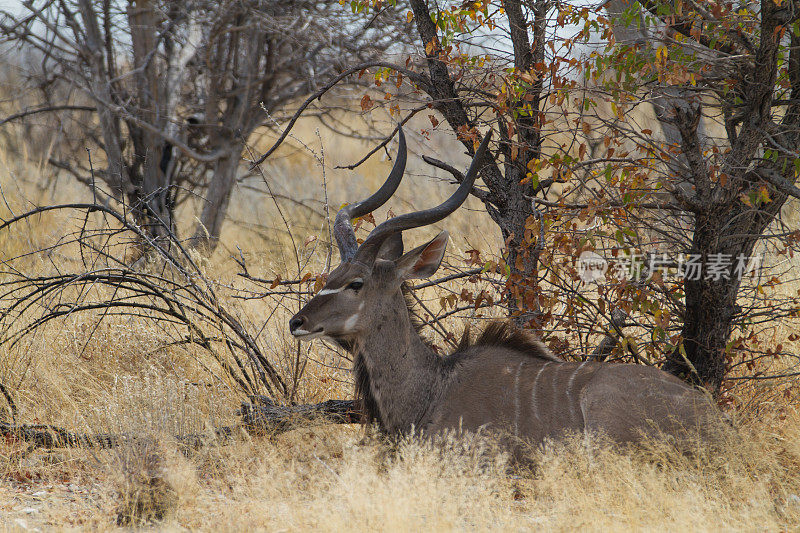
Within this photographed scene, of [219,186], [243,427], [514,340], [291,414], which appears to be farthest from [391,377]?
[219,186]

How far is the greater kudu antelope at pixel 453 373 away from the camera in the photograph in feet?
12.7

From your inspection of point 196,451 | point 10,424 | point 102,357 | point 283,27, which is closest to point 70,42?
point 283,27

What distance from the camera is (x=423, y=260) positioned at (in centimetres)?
441

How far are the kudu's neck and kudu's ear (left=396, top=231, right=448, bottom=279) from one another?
0.21 meters

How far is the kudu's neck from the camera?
4.22 meters

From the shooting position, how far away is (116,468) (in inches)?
140

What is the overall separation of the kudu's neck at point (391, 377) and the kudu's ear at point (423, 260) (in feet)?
0.69

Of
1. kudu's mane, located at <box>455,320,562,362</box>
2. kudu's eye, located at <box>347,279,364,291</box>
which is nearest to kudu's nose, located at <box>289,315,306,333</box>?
kudu's eye, located at <box>347,279,364,291</box>

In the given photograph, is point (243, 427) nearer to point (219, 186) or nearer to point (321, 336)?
point (321, 336)

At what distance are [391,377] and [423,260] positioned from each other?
67 cm

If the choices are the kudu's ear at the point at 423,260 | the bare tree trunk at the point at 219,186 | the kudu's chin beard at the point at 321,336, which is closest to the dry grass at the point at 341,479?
the kudu's chin beard at the point at 321,336

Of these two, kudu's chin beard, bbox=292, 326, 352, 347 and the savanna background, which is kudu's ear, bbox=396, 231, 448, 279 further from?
kudu's chin beard, bbox=292, 326, 352, 347

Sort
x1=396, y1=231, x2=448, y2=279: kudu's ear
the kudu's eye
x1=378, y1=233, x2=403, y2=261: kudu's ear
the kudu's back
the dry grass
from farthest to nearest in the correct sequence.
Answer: x1=378, y1=233, x2=403, y2=261: kudu's ear, x1=396, y1=231, x2=448, y2=279: kudu's ear, the kudu's eye, the kudu's back, the dry grass

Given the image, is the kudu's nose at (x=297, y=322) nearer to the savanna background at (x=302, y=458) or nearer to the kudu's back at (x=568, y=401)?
the savanna background at (x=302, y=458)
